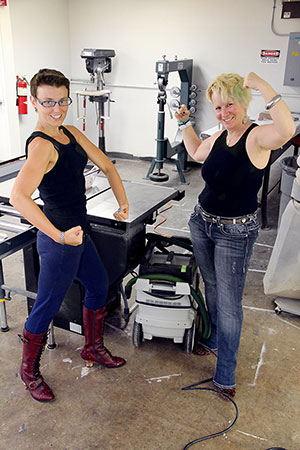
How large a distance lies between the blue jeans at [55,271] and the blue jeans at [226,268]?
54cm

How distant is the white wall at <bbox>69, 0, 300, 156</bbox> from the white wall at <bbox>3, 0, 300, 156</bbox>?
0.04ft

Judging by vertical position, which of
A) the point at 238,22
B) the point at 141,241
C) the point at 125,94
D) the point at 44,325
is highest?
the point at 238,22

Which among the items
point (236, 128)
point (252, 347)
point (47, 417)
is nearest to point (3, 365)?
point (47, 417)

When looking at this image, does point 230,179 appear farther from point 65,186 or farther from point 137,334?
point 137,334

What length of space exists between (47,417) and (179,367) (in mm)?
745

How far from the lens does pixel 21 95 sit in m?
5.79

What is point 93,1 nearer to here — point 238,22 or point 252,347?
point 238,22

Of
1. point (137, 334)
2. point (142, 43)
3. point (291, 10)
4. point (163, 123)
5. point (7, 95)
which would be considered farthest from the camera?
point (142, 43)

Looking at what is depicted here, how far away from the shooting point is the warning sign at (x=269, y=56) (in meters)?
5.46

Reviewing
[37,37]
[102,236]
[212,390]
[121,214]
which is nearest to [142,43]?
[37,37]

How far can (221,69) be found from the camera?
5.81 meters

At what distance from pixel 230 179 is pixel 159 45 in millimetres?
4674

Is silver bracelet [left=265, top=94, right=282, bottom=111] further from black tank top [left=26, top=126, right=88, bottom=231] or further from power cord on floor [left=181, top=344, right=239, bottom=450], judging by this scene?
power cord on floor [left=181, top=344, right=239, bottom=450]

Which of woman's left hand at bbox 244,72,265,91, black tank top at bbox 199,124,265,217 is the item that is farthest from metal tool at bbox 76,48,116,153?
woman's left hand at bbox 244,72,265,91
